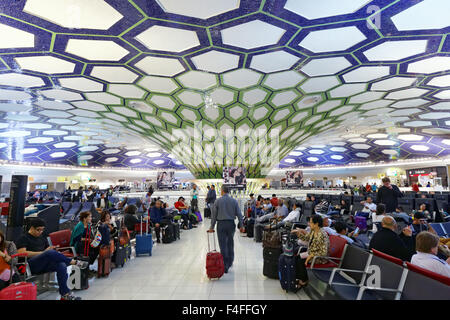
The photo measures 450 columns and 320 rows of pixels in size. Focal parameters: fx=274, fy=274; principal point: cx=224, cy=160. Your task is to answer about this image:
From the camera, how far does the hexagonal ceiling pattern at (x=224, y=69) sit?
625 cm

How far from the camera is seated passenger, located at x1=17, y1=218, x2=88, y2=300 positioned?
3.34 meters

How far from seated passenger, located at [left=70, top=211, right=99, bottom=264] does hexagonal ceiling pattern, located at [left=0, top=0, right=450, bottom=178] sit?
4443 mm

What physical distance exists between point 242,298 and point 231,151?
13943mm

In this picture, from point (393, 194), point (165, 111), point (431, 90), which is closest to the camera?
point (393, 194)

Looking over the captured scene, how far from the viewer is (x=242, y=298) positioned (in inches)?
138

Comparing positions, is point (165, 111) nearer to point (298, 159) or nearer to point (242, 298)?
point (242, 298)

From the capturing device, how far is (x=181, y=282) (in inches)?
163

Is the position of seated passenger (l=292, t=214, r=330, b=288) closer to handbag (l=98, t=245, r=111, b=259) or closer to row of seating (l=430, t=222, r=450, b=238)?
row of seating (l=430, t=222, r=450, b=238)

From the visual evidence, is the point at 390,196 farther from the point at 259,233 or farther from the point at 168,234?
the point at 168,234

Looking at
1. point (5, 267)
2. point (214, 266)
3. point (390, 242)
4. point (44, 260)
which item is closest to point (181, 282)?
point (214, 266)

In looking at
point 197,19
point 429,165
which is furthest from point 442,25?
point 429,165

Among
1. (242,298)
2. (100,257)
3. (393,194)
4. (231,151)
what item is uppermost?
(231,151)

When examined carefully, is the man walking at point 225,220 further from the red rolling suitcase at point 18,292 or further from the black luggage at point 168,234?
the black luggage at point 168,234

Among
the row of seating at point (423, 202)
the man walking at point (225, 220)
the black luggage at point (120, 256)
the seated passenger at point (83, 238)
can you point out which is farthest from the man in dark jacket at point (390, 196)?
the seated passenger at point (83, 238)
